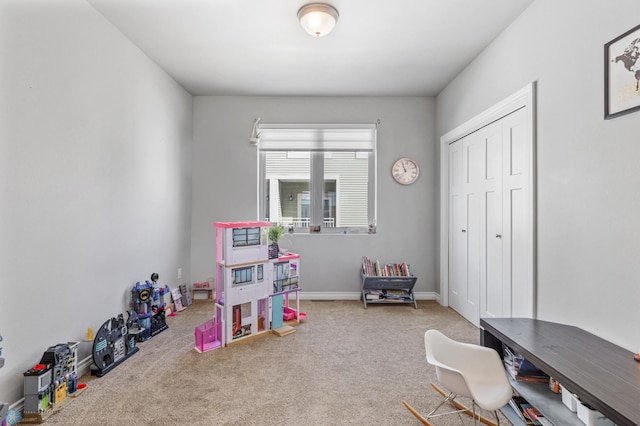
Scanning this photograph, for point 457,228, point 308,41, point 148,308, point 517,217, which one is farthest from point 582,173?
point 148,308

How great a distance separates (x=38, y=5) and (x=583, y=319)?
148 inches

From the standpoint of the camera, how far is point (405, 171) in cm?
407

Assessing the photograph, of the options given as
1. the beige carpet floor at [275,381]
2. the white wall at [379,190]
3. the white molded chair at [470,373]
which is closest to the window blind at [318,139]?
the white wall at [379,190]

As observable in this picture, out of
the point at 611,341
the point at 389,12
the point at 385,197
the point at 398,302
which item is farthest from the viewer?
the point at 385,197

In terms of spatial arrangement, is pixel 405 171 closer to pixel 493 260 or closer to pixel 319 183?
pixel 319 183

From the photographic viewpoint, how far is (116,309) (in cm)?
262

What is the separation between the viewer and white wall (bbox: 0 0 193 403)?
5.63ft

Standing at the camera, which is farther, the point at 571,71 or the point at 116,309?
the point at 116,309

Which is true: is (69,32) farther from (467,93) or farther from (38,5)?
(467,93)

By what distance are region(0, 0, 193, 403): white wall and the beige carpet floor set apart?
0.49m

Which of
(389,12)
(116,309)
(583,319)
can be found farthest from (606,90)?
(116,309)

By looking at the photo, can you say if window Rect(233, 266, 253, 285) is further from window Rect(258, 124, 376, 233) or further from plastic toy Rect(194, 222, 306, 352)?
window Rect(258, 124, 376, 233)

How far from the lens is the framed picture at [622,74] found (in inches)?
57.3

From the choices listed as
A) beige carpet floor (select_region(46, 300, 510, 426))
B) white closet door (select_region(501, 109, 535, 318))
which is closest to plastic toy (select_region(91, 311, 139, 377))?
beige carpet floor (select_region(46, 300, 510, 426))
